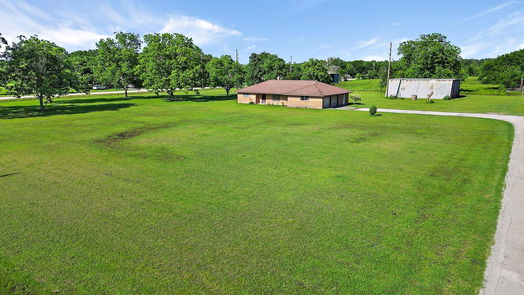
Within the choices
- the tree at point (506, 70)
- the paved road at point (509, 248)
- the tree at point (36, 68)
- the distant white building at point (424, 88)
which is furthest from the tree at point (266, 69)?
the paved road at point (509, 248)

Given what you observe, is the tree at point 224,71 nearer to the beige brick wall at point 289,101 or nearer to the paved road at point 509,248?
the beige brick wall at point 289,101

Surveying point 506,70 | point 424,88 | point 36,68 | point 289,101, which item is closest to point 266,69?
point 289,101

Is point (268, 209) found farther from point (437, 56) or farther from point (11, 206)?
point (437, 56)

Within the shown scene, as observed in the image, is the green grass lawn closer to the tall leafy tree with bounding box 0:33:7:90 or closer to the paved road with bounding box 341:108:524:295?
the paved road with bounding box 341:108:524:295

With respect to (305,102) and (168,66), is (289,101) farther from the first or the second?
(168,66)

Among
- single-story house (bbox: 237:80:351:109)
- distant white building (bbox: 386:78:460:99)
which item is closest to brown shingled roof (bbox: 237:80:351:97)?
single-story house (bbox: 237:80:351:109)

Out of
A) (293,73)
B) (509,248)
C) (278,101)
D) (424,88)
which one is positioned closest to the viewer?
(509,248)
